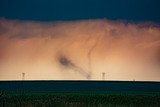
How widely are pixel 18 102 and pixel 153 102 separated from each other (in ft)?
65.4

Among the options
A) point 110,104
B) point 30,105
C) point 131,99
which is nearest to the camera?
point 30,105

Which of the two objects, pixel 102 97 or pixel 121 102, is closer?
pixel 121 102

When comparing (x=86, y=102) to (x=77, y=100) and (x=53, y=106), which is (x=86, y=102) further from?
(x=53, y=106)

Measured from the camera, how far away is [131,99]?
7794 cm

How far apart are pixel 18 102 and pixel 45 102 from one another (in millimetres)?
4032

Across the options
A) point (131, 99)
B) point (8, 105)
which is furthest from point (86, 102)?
point (8, 105)

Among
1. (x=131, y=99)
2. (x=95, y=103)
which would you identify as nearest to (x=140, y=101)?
(x=131, y=99)

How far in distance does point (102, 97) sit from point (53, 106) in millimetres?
14905

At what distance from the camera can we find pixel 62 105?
224ft

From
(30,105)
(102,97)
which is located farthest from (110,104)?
(30,105)

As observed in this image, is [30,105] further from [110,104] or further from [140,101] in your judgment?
[140,101]

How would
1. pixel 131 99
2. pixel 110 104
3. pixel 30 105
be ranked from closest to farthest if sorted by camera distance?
pixel 30 105 → pixel 110 104 → pixel 131 99

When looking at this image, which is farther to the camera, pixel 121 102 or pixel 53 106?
pixel 121 102

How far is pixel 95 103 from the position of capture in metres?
74.4
